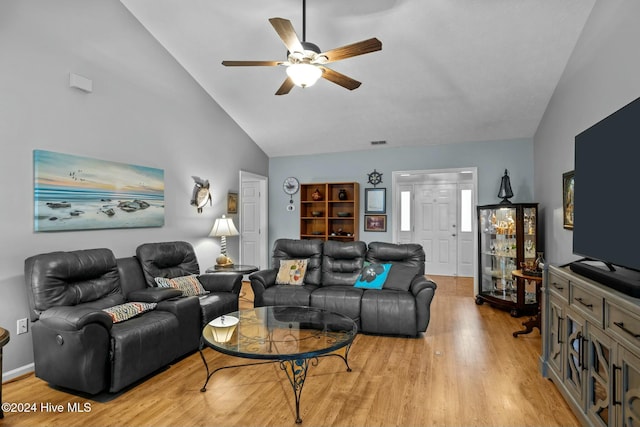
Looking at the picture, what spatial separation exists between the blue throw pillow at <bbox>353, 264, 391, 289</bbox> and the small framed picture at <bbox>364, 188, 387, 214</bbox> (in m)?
2.26

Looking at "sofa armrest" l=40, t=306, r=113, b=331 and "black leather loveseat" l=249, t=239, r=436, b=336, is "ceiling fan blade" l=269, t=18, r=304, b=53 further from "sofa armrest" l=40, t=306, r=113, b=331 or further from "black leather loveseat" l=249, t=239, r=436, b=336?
"black leather loveseat" l=249, t=239, r=436, b=336

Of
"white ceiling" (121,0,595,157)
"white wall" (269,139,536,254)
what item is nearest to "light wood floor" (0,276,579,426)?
"white wall" (269,139,536,254)

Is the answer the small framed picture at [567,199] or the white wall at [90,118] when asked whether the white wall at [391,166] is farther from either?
the white wall at [90,118]

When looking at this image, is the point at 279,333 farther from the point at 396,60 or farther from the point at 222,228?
the point at 396,60

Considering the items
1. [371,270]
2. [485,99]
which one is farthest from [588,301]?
[485,99]

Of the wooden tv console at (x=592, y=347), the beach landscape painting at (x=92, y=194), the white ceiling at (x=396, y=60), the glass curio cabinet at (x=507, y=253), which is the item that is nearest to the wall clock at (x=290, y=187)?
the white ceiling at (x=396, y=60)

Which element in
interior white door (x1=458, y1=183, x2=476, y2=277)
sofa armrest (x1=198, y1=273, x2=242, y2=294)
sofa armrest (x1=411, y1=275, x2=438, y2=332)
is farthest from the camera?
interior white door (x1=458, y1=183, x2=476, y2=277)

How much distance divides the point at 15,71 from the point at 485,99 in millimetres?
4825

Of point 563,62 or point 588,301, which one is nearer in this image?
point 588,301

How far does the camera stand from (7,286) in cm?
275

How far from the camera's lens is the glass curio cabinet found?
4.46 metres

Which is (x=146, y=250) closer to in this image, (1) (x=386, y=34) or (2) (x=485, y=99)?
(1) (x=386, y=34)

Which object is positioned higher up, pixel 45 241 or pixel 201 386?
pixel 45 241

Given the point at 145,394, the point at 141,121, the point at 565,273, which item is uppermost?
the point at 141,121
